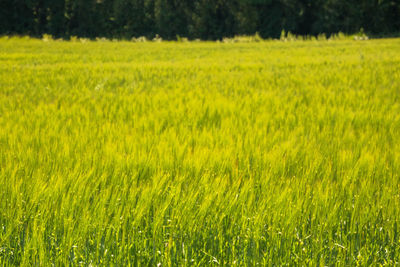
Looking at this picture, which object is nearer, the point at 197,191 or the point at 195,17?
the point at 197,191

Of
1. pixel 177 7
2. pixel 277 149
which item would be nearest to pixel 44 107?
pixel 277 149

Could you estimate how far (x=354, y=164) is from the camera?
193 centimetres

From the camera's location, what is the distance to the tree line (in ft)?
80.0

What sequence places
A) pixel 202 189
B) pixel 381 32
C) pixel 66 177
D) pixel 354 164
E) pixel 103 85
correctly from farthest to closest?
pixel 381 32
pixel 103 85
pixel 354 164
pixel 66 177
pixel 202 189

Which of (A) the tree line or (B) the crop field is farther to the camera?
(A) the tree line

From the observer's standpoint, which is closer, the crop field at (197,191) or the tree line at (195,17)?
the crop field at (197,191)

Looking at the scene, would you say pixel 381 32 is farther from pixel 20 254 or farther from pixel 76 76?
pixel 20 254

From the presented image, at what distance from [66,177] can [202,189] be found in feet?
2.11

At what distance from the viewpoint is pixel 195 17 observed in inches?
1117

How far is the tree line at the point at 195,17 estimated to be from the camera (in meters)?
24.4

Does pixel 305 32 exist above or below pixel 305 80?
above

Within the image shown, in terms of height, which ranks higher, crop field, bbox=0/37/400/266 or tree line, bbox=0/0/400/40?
tree line, bbox=0/0/400/40

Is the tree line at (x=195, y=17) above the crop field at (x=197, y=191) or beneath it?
above

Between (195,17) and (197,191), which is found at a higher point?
(195,17)
